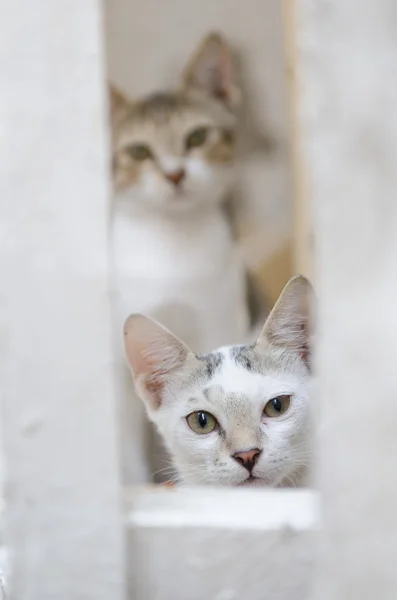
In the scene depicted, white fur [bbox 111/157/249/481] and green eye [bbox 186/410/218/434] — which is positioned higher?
white fur [bbox 111/157/249/481]

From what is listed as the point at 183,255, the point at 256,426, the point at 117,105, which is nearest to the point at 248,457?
the point at 256,426

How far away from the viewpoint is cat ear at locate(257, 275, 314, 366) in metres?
0.53

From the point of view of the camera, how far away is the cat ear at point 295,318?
53 cm

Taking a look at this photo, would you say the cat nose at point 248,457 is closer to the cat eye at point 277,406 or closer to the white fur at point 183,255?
the cat eye at point 277,406

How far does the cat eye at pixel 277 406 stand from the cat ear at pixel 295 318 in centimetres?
4

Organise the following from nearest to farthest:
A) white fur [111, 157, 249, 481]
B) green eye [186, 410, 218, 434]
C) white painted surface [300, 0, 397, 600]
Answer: white painted surface [300, 0, 397, 600]
green eye [186, 410, 218, 434]
white fur [111, 157, 249, 481]

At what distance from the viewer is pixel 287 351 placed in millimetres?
560

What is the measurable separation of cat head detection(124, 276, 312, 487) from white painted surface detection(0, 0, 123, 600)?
3.1 inches

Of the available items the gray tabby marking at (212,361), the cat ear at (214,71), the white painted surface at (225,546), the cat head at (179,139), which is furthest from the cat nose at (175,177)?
the white painted surface at (225,546)

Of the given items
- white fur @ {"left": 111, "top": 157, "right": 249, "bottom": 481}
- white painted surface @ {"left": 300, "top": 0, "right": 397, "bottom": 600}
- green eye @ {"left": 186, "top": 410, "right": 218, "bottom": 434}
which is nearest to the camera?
white painted surface @ {"left": 300, "top": 0, "right": 397, "bottom": 600}

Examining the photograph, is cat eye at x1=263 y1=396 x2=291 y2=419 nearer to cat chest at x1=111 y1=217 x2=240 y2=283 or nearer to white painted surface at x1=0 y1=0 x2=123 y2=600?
white painted surface at x1=0 y1=0 x2=123 y2=600

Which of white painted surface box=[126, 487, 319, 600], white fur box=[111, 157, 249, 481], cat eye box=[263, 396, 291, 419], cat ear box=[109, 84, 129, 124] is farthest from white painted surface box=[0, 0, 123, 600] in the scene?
cat ear box=[109, 84, 129, 124]

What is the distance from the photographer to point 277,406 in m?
0.57

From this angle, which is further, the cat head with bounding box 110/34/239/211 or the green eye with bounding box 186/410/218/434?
the cat head with bounding box 110/34/239/211
